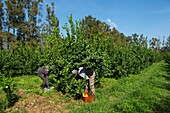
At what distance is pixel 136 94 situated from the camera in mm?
9539

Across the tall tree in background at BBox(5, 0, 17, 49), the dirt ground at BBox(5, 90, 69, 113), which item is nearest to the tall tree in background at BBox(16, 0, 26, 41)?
the tall tree in background at BBox(5, 0, 17, 49)

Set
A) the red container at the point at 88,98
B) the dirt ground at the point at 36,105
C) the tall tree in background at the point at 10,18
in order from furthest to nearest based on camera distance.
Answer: the tall tree in background at the point at 10,18
the red container at the point at 88,98
the dirt ground at the point at 36,105

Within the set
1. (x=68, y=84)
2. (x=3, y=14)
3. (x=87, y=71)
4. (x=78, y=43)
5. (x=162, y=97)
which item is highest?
(x=3, y=14)

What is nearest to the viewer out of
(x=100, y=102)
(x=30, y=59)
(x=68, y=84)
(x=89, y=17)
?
(x=100, y=102)

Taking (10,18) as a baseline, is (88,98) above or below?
below

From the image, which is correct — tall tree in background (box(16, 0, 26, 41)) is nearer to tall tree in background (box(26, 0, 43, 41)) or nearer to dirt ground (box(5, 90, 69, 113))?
tall tree in background (box(26, 0, 43, 41))

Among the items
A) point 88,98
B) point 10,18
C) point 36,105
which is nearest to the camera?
point 36,105

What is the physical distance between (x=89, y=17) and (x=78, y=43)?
3963cm

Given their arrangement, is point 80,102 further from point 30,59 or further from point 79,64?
point 30,59

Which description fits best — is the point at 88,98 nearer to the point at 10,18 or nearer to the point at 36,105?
the point at 36,105

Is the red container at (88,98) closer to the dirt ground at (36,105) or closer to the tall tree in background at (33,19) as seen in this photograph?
the dirt ground at (36,105)

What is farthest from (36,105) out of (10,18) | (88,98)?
(10,18)

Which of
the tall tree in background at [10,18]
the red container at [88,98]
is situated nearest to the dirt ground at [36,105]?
the red container at [88,98]

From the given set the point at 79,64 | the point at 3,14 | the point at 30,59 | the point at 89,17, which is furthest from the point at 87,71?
the point at 89,17
